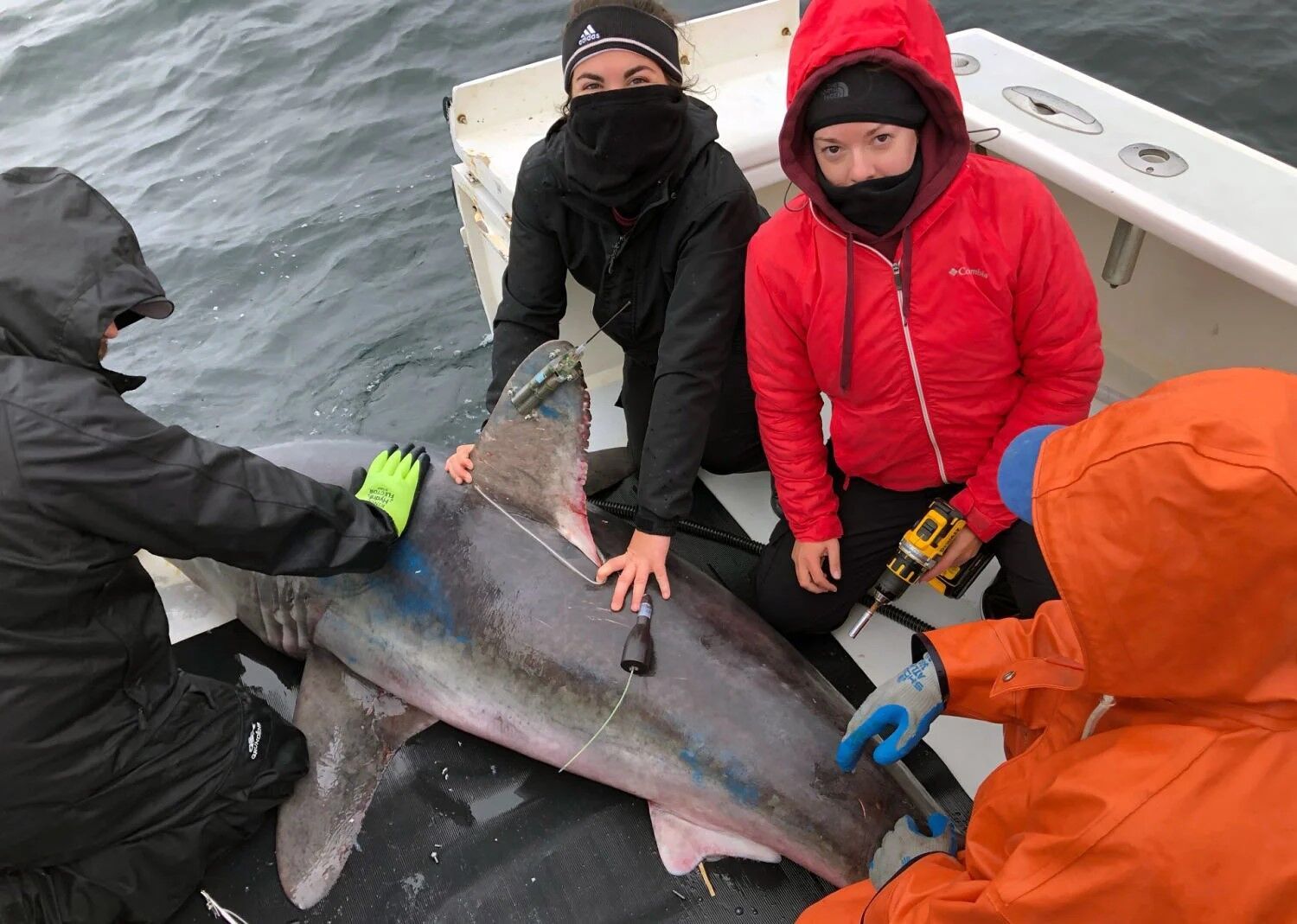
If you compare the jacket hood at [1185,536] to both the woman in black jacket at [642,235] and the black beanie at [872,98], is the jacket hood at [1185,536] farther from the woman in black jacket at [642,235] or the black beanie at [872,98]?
the woman in black jacket at [642,235]

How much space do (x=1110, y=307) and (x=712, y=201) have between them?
2.06 meters

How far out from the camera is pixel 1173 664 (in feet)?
4.66

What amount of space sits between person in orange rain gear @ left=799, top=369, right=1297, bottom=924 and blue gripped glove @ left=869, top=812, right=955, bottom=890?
40 cm

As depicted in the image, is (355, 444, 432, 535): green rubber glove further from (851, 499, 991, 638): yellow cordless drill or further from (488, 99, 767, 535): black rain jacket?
(851, 499, 991, 638): yellow cordless drill

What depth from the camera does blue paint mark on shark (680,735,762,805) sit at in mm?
2408

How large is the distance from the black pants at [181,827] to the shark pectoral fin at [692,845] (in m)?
1.16

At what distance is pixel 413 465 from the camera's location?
2965mm

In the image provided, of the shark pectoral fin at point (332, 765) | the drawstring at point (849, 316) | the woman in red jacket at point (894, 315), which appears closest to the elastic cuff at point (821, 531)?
the woman in red jacket at point (894, 315)

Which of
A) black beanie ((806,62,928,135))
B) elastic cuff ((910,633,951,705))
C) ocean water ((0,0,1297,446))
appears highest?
black beanie ((806,62,928,135))

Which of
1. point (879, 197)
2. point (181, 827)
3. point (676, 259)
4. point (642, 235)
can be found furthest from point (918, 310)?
point (181, 827)

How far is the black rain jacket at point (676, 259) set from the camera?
9.29ft

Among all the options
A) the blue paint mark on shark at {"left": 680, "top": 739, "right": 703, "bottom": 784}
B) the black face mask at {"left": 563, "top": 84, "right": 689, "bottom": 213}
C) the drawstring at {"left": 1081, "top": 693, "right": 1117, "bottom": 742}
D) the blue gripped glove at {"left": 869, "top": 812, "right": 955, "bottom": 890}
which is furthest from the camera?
the black face mask at {"left": 563, "top": 84, "right": 689, "bottom": 213}

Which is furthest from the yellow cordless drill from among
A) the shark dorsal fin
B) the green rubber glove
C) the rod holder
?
the green rubber glove

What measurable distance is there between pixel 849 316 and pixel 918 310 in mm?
201
